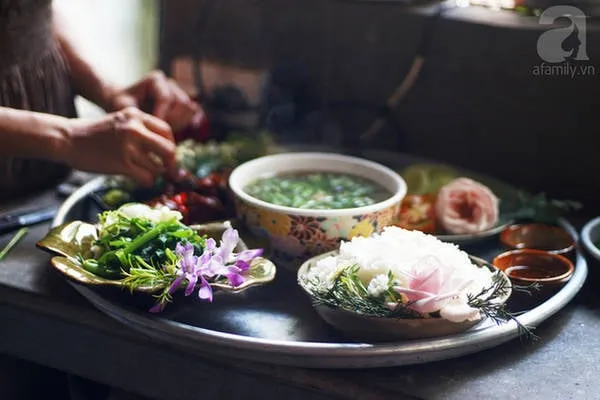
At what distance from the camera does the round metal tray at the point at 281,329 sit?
81 cm

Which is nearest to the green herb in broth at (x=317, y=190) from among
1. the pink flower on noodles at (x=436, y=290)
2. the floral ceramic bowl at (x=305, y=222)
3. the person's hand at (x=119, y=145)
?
the floral ceramic bowl at (x=305, y=222)

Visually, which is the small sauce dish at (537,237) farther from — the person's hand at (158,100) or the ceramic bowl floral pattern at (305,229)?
the person's hand at (158,100)

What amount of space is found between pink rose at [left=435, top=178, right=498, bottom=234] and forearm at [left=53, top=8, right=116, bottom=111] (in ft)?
1.86

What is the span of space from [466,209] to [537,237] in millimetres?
108

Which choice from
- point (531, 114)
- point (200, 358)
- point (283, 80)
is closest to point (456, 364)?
point (200, 358)

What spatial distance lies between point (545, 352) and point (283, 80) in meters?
0.74

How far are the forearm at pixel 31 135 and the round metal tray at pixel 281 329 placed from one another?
0.24 m

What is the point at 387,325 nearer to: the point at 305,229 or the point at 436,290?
the point at 436,290

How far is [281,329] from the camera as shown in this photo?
895 millimetres

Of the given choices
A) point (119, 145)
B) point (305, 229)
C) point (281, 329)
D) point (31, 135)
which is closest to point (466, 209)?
point (305, 229)

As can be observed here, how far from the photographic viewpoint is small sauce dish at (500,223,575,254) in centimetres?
110

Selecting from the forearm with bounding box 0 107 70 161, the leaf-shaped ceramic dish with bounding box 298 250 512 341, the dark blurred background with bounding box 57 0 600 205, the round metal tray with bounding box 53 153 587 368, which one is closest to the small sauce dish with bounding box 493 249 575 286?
the round metal tray with bounding box 53 153 587 368

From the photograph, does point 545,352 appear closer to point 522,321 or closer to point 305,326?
point 522,321

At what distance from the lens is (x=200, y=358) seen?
87cm
